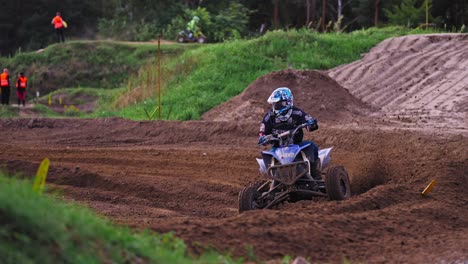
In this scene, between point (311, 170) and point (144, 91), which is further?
point (144, 91)

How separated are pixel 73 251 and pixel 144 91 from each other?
26.4 m

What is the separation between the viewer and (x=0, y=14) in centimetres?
6147

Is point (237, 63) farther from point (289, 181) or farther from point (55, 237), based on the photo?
point (55, 237)

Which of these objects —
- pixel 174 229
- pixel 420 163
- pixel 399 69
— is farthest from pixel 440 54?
pixel 174 229

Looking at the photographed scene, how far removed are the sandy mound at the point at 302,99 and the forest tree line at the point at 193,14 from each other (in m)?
22.3

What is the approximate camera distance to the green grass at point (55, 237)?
617 centimetres

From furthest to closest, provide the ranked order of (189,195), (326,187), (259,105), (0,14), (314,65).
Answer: (0,14)
(314,65)
(259,105)
(189,195)
(326,187)

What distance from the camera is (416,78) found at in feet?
92.0

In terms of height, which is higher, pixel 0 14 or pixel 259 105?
pixel 0 14

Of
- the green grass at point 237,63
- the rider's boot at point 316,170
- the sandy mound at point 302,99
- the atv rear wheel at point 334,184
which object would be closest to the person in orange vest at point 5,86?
the green grass at point 237,63

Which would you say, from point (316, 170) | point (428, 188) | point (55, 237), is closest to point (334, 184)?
point (316, 170)

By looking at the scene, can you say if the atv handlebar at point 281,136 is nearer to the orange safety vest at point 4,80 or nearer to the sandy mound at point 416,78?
the sandy mound at point 416,78

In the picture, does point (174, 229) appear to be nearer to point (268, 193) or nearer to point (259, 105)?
point (268, 193)

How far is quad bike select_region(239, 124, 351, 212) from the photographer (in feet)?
40.4
